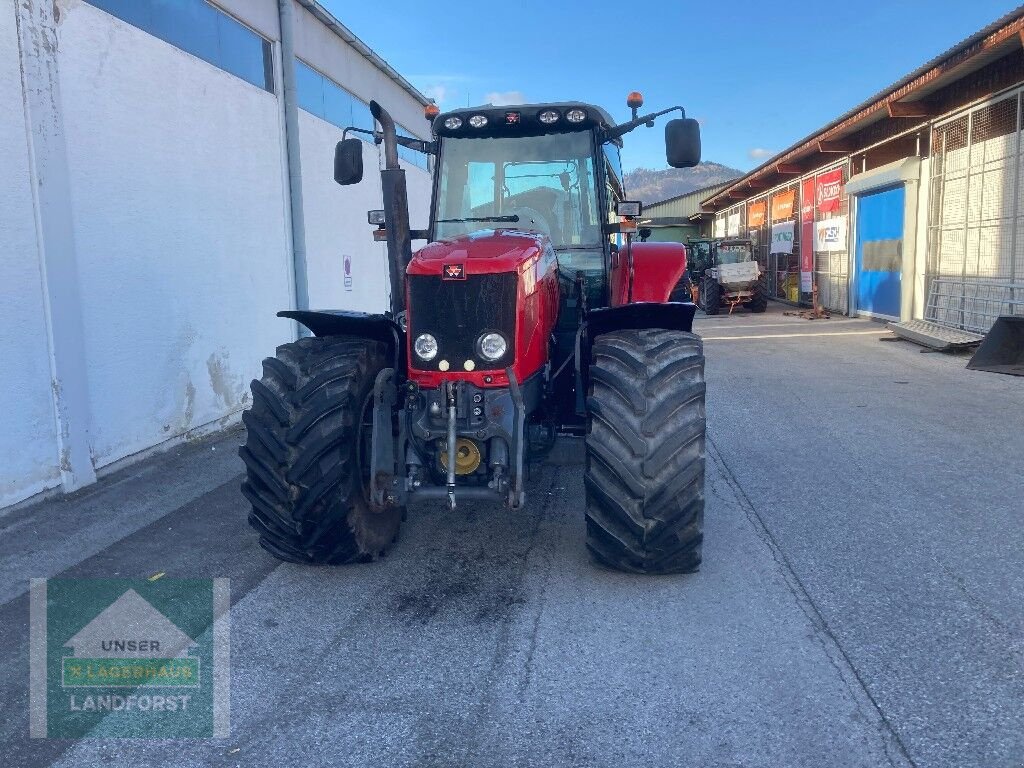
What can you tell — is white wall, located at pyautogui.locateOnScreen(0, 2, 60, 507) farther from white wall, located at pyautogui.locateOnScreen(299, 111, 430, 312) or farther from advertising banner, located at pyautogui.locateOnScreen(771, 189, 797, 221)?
advertising banner, located at pyautogui.locateOnScreen(771, 189, 797, 221)

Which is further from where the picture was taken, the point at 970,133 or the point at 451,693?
the point at 970,133

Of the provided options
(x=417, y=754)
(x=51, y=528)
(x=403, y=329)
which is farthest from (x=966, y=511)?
(x=51, y=528)

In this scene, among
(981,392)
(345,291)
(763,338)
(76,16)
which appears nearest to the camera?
(76,16)

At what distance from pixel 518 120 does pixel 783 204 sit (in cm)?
2465

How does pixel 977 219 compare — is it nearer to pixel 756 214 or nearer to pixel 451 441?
pixel 451 441

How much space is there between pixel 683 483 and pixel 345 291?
9748 millimetres

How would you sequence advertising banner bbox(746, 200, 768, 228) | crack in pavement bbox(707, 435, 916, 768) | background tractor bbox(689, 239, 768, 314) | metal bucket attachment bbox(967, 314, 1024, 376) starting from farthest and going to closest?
advertising banner bbox(746, 200, 768, 228) → background tractor bbox(689, 239, 768, 314) → metal bucket attachment bbox(967, 314, 1024, 376) → crack in pavement bbox(707, 435, 916, 768)

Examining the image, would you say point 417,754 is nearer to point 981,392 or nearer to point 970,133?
point 981,392

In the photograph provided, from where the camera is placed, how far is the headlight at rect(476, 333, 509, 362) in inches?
157

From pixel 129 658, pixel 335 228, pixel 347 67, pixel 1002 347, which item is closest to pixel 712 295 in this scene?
pixel 1002 347

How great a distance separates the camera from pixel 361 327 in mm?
4473

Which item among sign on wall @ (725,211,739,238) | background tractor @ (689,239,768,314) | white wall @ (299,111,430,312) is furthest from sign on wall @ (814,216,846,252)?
sign on wall @ (725,211,739,238)

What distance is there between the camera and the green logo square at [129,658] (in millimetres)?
2973

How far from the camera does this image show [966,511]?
5023 mm
